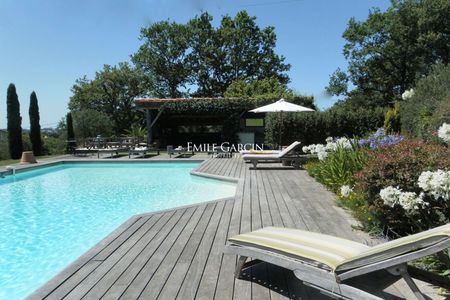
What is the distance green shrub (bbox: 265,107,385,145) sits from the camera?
14.7 m

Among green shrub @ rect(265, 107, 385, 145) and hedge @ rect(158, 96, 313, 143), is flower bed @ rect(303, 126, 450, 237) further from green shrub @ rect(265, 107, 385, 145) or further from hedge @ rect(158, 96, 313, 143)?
hedge @ rect(158, 96, 313, 143)

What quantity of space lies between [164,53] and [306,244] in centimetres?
3209

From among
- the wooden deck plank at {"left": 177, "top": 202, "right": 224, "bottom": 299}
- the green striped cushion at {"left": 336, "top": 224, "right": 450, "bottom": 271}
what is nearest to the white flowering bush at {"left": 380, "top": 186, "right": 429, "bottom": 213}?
the green striped cushion at {"left": 336, "top": 224, "right": 450, "bottom": 271}

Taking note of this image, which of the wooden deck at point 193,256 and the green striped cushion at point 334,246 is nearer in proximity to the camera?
the green striped cushion at point 334,246

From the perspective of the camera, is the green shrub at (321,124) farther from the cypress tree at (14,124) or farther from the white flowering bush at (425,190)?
the cypress tree at (14,124)

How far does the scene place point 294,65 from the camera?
33688mm

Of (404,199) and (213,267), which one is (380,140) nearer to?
(404,199)

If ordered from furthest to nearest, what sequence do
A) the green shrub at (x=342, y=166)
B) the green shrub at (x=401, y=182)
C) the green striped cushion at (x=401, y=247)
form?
1. the green shrub at (x=342, y=166)
2. the green shrub at (x=401, y=182)
3. the green striped cushion at (x=401, y=247)

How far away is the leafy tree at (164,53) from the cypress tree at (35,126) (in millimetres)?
13562

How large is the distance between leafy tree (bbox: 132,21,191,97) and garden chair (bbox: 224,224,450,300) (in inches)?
1223

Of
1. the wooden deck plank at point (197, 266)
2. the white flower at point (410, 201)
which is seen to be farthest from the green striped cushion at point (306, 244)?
the white flower at point (410, 201)

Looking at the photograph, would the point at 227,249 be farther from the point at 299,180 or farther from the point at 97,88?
the point at 97,88

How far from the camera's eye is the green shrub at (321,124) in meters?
14.7

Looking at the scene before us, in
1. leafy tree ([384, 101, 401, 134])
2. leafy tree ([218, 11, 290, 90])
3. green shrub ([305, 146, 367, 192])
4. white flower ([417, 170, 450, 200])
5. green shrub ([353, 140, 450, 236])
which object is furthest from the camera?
leafy tree ([218, 11, 290, 90])
